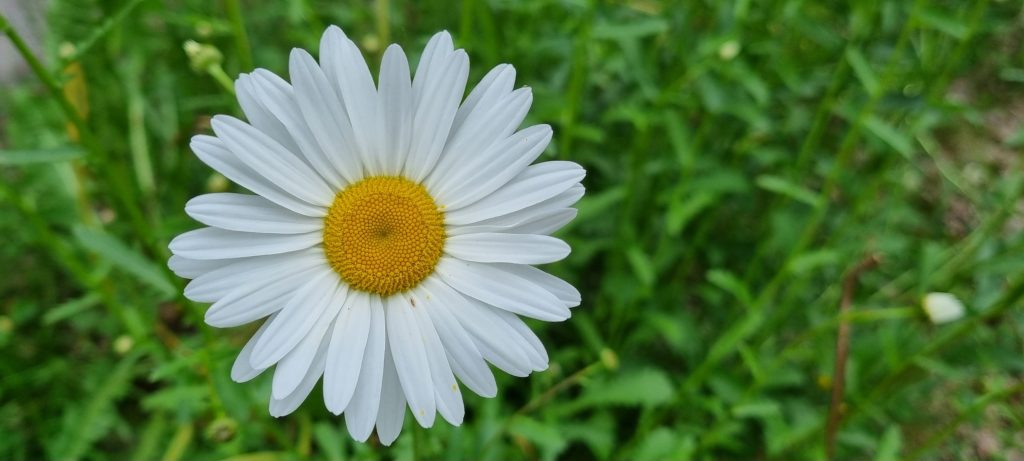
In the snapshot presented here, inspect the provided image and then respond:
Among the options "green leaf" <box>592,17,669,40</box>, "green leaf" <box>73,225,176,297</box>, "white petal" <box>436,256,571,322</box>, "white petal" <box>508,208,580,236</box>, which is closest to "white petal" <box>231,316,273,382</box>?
"white petal" <box>436,256,571,322</box>

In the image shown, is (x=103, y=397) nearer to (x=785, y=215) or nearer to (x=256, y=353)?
(x=256, y=353)

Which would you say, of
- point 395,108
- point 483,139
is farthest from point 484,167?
point 395,108

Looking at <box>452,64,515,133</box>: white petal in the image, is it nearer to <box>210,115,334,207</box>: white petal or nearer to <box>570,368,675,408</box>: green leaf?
<box>210,115,334,207</box>: white petal

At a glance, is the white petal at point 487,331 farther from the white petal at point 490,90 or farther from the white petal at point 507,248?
the white petal at point 490,90

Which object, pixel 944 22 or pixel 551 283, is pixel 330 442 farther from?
pixel 944 22

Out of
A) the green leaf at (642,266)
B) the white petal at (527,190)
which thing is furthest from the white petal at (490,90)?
the green leaf at (642,266)

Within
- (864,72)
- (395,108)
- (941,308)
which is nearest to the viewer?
(395,108)
